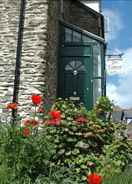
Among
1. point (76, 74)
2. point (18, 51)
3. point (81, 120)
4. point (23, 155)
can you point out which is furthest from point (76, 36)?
point (23, 155)

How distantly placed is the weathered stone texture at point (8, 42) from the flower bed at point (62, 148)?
394 centimetres

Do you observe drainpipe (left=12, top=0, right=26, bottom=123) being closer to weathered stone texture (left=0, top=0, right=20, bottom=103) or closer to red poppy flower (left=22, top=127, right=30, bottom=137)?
weathered stone texture (left=0, top=0, right=20, bottom=103)

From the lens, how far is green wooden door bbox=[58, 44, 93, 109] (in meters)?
12.8

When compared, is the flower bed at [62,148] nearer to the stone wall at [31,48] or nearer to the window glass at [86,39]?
the stone wall at [31,48]

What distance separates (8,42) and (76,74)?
7.84 feet

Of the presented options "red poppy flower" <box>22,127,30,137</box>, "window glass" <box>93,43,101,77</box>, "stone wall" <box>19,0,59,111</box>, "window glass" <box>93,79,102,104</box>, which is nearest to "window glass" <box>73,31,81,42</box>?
"window glass" <box>93,43,101,77</box>

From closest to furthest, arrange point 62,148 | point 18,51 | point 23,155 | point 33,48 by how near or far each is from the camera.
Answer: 1. point 23,155
2. point 62,148
3. point 33,48
4. point 18,51

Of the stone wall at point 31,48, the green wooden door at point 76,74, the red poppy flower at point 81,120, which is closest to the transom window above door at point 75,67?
the green wooden door at point 76,74

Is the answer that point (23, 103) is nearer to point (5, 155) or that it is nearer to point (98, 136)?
point (98, 136)

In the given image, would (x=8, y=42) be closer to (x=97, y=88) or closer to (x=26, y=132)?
(x=97, y=88)

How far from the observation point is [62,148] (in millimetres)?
6312

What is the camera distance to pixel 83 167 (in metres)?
6.11

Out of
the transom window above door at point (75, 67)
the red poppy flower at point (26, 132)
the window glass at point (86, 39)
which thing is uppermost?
the window glass at point (86, 39)

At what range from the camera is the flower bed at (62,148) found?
5.36 metres
